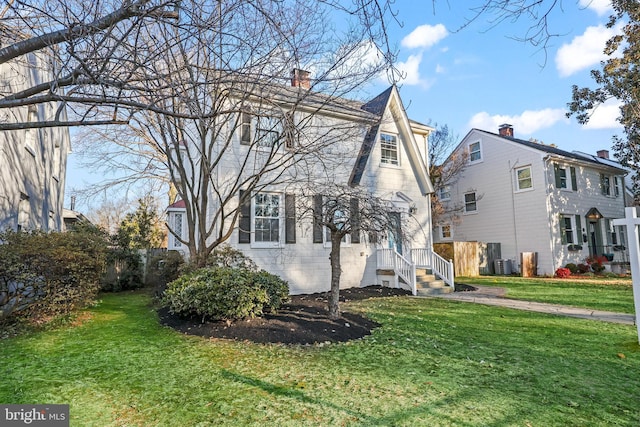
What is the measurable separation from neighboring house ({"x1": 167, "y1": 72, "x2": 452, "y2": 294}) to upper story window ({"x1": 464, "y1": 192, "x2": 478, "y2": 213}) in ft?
28.7

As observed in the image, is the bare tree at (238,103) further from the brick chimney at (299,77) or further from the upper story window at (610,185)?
the upper story window at (610,185)

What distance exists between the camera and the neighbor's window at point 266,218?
11.2 meters

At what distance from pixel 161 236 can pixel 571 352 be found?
25945mm

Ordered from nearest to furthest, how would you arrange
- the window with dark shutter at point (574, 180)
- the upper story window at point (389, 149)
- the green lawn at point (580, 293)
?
the green lawn at point (580, 293), the upper story window at point (389, 149), the window with dark shutter at point (574, 180)

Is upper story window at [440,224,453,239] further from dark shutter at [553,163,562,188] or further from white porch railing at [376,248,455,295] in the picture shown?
white porch railing at [376,248,455,295]

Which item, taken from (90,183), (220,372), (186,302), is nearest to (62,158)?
(90,183)

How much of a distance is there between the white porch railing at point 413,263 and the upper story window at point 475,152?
1150 cm

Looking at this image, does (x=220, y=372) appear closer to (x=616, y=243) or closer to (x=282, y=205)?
(x=282, y=205)

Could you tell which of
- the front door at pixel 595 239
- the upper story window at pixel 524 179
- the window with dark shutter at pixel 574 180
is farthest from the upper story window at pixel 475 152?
the front door at pixel 595 239

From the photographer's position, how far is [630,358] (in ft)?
16.3

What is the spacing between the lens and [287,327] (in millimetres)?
6309

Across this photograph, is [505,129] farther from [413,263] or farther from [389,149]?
[413,263]

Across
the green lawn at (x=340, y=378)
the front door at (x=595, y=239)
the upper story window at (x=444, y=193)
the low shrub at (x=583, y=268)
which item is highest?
the upper story window at (x=444, y=193)

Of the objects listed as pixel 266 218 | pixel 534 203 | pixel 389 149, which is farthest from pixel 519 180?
pixel 266 218
